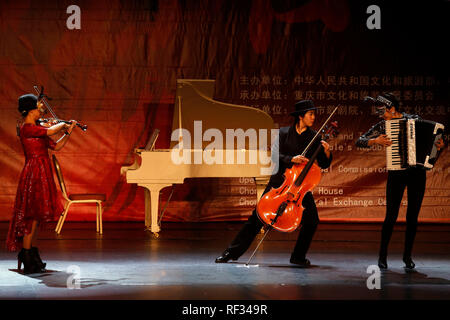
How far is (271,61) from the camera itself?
789 cm

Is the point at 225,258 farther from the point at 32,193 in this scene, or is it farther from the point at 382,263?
the point at 32,193

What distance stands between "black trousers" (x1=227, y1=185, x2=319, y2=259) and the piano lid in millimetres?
2153

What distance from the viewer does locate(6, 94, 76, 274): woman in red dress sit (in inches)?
171

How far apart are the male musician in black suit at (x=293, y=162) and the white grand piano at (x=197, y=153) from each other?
1822 mm

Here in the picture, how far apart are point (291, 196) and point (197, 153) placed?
7.32 ft

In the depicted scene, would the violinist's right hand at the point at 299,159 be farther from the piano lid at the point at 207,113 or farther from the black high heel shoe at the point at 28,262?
the piano lid at the point at 207,113

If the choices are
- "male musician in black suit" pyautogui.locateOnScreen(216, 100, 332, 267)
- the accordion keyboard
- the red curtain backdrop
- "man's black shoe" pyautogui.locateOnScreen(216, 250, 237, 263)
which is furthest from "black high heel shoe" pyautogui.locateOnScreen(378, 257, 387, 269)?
the red curtain backdrop

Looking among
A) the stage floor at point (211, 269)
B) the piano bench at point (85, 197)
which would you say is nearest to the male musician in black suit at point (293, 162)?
the stage floor at point (211, 269)

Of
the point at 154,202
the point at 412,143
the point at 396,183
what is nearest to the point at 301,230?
the point at 396,183

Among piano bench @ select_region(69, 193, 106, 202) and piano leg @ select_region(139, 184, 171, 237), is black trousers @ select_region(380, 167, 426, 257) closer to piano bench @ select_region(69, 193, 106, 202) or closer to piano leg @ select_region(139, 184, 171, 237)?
piano leg @ select_region(139, 184, 171, 237)

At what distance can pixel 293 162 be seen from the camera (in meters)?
4.46

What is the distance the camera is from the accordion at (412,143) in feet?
15.0

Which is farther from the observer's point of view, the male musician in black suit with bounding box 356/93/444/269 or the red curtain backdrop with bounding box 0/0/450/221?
the red curtain backdrop with bounding box 0/0/450/221

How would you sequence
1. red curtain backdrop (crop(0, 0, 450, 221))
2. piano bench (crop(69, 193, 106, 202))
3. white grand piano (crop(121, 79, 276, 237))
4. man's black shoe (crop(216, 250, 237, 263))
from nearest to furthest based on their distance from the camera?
man's black shoe (crop(216, 250, 237, 263)) < white grand piano (crop(121, 79, 276, 237)) < piano bench (crop(69, 193, 106, 202)) < red curtain backdrop (crop(0, 0, 450, 221))
